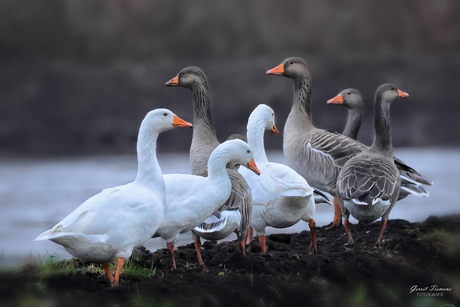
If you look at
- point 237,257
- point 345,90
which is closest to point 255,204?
point 237,257

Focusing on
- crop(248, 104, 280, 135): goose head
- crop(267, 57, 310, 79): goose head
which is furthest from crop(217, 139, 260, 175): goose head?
crop(267, 57, 310, 79): goose head

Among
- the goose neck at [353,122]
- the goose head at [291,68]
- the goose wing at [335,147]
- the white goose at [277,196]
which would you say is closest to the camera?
the white goose at [277,196]

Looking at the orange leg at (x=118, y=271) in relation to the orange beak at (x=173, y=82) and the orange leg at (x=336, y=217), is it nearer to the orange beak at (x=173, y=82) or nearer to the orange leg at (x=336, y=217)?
the orange beak at (x=173, y=82)

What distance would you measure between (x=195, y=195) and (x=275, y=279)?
1.09 meters

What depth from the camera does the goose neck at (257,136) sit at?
635cm

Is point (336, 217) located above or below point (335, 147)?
below

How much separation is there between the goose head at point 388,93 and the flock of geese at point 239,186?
0.05 ft

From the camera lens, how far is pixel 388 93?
754 cm

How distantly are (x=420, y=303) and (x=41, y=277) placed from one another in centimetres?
361

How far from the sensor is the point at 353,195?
6023 mm

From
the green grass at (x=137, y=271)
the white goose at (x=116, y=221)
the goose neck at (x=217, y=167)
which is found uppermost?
the goose neck at (x=217, y=167)

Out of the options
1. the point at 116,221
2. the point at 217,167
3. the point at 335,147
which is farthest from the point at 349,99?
the point at 116,221

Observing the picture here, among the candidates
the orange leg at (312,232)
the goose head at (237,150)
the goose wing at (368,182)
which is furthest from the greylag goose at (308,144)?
the goose head at (237,150)

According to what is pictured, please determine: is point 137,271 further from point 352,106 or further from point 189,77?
point 352,106
